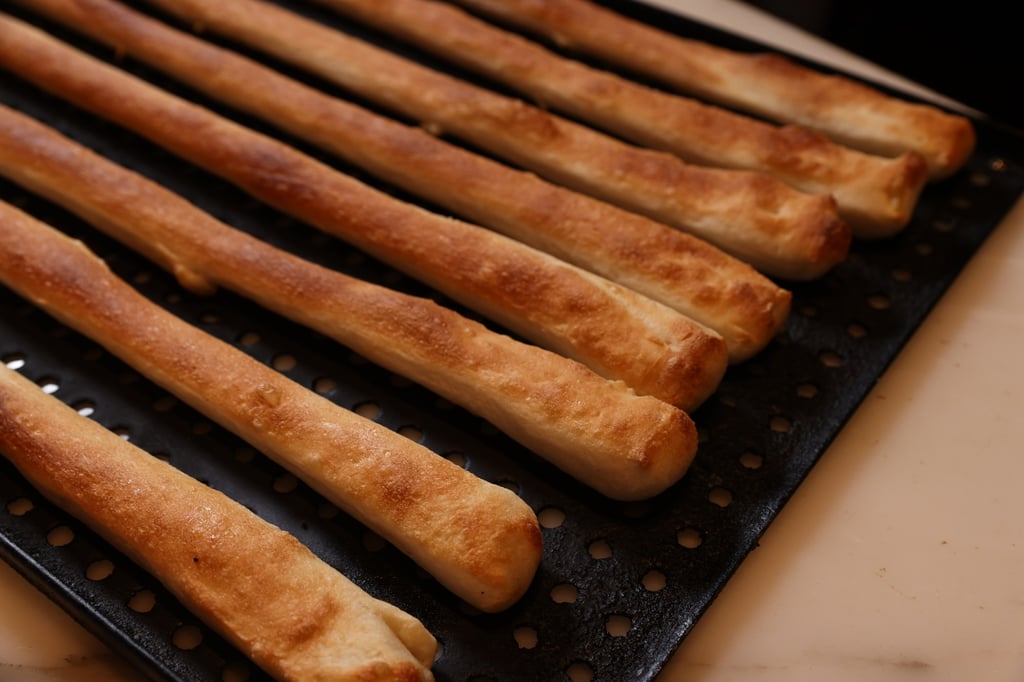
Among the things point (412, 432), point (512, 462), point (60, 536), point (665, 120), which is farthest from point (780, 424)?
point (60, 536)

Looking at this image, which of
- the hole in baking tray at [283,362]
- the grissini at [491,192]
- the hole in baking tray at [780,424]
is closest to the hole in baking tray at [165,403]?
the hole in baking tray at [283,362]

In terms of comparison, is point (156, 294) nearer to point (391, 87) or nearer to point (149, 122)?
point (149, 122)

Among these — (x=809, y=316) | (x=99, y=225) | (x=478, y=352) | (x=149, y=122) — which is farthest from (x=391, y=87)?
(x=809, y=316)

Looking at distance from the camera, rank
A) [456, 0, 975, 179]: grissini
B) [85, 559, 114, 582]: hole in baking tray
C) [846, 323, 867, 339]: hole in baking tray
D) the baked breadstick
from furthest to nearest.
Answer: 1. [456, 0, 975, 179]: grissini
2. [846, 323, 867, 339]: hole in baking tray
3. [85, 559, 114, 582]: hole in baking tray
4. the baked breadstick

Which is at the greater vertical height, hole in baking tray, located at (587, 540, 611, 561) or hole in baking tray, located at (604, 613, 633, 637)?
hole in baking tray, located at (587, 540, 611, 561)

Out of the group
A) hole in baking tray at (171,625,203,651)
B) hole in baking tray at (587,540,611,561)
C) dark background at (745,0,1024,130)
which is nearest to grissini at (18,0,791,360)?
hole in baking tray at (587,540,611,561)

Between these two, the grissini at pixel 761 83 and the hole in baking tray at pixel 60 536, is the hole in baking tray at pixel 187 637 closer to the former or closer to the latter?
the hole in baking tray at pixel 60 536

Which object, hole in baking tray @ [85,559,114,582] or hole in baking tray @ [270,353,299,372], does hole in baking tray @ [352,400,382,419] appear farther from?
hole in baking tray @ [85,559,114,582]

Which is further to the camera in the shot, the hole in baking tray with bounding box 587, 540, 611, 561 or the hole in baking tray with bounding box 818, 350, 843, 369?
the hole in baking tray with bounding box 818, 350, 843, 369

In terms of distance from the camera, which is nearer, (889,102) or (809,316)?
(809,316)
